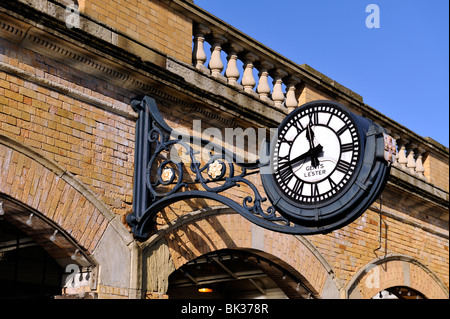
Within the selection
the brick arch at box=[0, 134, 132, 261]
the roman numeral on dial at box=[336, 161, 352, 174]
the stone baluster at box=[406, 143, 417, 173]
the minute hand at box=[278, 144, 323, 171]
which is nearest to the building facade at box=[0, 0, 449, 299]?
the brick arch at box=[0, 134, 132, 261]

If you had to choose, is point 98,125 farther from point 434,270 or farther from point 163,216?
point 434,270

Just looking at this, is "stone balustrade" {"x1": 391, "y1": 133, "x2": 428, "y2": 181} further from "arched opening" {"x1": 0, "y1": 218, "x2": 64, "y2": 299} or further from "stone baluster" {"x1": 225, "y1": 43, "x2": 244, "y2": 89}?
"arched opening" {"x1": 0, "y1": 218, "x2": 64, "y2": 299}

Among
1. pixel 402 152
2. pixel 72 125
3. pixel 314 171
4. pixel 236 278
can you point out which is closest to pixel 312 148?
pixel 314 171

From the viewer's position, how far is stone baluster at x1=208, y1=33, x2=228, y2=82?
9180mm

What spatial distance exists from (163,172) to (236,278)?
3.82 meters

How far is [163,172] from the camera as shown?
25.8 feet

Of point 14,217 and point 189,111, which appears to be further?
point 189,111

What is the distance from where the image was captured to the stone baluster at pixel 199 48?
9031 millimetres

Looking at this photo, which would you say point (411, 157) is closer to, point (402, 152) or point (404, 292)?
point (402, 152)

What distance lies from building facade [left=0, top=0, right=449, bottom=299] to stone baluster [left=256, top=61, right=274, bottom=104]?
26 millimetres

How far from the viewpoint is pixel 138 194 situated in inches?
305

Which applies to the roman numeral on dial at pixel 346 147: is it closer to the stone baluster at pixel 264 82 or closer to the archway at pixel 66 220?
the archway at pixel 66 220

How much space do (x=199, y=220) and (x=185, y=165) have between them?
0.69 metres
